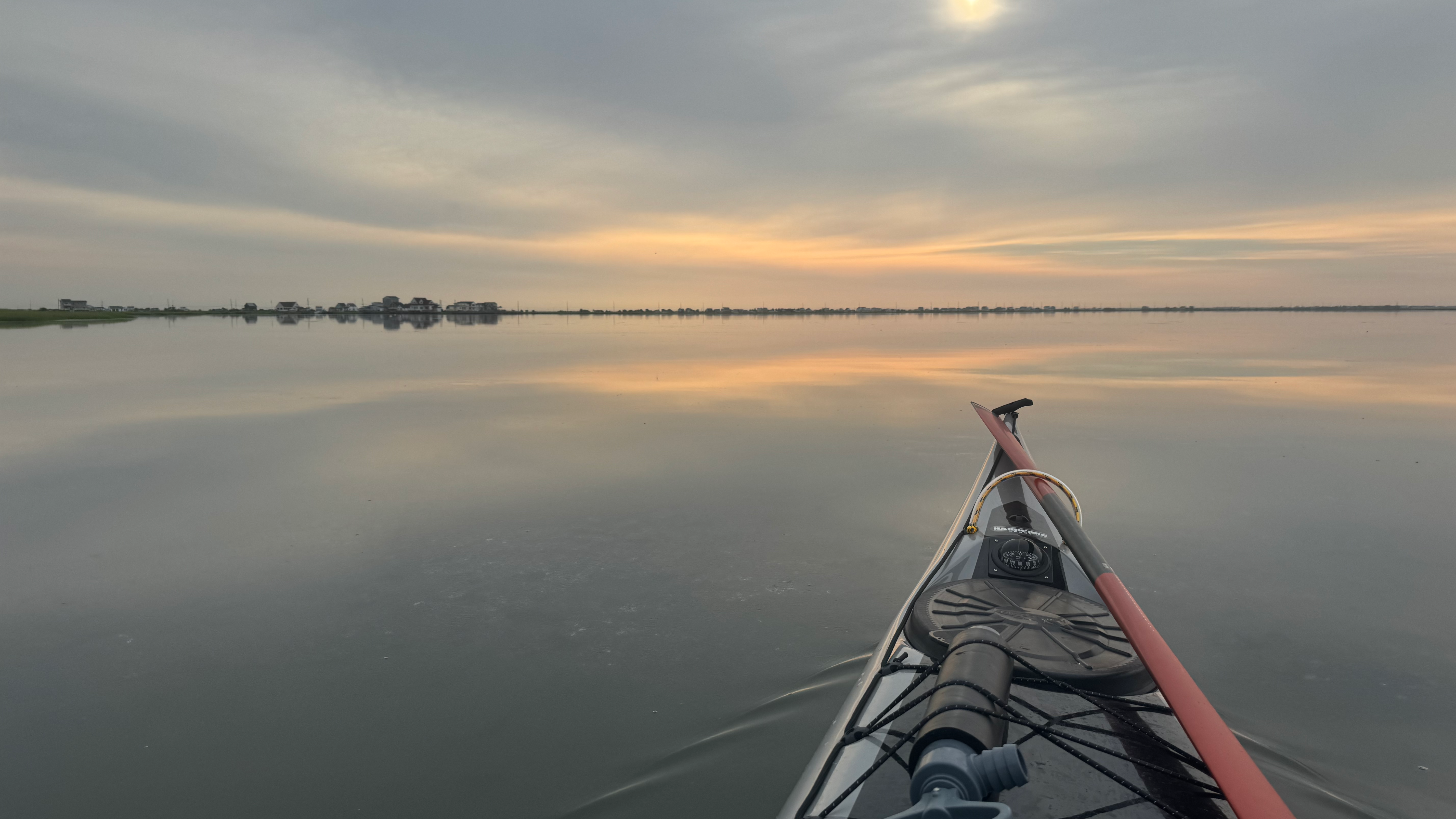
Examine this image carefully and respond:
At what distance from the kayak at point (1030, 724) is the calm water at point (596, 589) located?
84 centimetres

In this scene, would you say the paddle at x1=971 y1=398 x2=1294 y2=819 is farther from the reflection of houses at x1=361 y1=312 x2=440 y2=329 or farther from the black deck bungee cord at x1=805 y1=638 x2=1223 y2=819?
the reflection of houses at x1=361 y1=312 x2=440 y2=329

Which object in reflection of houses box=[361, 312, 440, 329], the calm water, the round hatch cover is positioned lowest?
the calm water

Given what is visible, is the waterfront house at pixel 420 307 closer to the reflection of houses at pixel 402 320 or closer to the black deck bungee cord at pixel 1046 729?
the reflection of houses at pixel 402 320

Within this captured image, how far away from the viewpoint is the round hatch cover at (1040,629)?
3.03 metres

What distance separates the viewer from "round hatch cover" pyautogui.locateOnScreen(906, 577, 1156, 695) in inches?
119

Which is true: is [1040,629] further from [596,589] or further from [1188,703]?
[596,589]

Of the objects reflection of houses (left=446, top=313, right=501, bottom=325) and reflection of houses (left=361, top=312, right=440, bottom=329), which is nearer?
reflection of houses (left=361, top=312, right=440, bottom=329)

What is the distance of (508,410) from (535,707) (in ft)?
36.5

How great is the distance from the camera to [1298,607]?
5273 mm

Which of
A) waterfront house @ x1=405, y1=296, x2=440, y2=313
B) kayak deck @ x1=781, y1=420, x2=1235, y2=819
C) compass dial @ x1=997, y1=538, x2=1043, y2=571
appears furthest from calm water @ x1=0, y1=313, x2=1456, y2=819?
waterfront house @ x1=405, y1=296, x2=440, y2=313

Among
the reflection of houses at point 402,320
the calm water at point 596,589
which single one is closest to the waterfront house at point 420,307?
the reflection of houses at point 402,320

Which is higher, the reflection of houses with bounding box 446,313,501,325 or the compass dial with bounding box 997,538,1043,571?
the reflection of houses with bounding box 446,313,501,325

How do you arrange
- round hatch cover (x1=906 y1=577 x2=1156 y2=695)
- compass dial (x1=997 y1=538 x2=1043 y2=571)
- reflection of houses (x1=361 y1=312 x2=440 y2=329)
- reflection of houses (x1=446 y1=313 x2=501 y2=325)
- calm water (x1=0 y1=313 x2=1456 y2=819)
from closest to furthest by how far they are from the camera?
round hatch cover (x1=906 y1=577 x2=1156 y2=695) → calm water (x1=0 y1=313 x2=1456 y2=819) → compass dial (x1=997 y1=538 x2=1043 y2=571) → reflection of houses (x1=361 y1=312 x2=440 y2=329) → reflection of houses (x1=446 y1=313 x2=501 y2=325)

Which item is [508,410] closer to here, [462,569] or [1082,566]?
[462,569]
